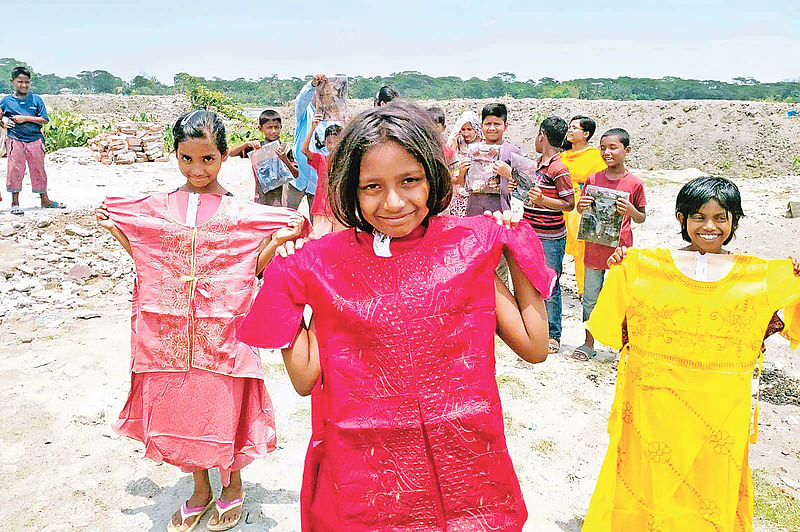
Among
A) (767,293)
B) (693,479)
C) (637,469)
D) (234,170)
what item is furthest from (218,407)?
(234,170)

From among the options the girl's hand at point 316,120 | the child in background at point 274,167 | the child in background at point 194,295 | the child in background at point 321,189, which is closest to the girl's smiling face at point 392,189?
the child in background at point 194,295

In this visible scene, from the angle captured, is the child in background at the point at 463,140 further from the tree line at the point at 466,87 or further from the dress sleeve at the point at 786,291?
the tree line at the point at 466,87

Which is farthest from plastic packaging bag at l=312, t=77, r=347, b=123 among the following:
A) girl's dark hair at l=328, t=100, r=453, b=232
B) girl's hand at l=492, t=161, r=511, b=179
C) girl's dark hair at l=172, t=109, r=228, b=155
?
girl's dark hair at l=328, t=100, r=453, b=232

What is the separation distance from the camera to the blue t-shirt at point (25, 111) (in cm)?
902

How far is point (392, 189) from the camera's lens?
1.48 meters

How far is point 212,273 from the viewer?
8.74 ft

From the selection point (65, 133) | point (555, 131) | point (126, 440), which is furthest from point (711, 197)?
point (65, 133)

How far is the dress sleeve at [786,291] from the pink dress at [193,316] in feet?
6.16

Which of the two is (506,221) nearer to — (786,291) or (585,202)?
(786,291)

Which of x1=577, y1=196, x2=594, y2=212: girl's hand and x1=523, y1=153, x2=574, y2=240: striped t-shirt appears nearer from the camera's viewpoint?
x1=577, y1=196, x2=594, y2=212: girl's hand

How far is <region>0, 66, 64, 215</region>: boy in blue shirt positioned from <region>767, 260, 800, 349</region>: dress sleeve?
9437 mm

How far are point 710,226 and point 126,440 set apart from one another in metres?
3.39

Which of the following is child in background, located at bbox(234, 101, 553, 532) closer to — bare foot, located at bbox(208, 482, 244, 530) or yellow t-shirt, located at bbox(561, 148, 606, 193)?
bare foot, located at bbox(208, 482, 244, 530)

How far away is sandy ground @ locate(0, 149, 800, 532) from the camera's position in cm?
325
